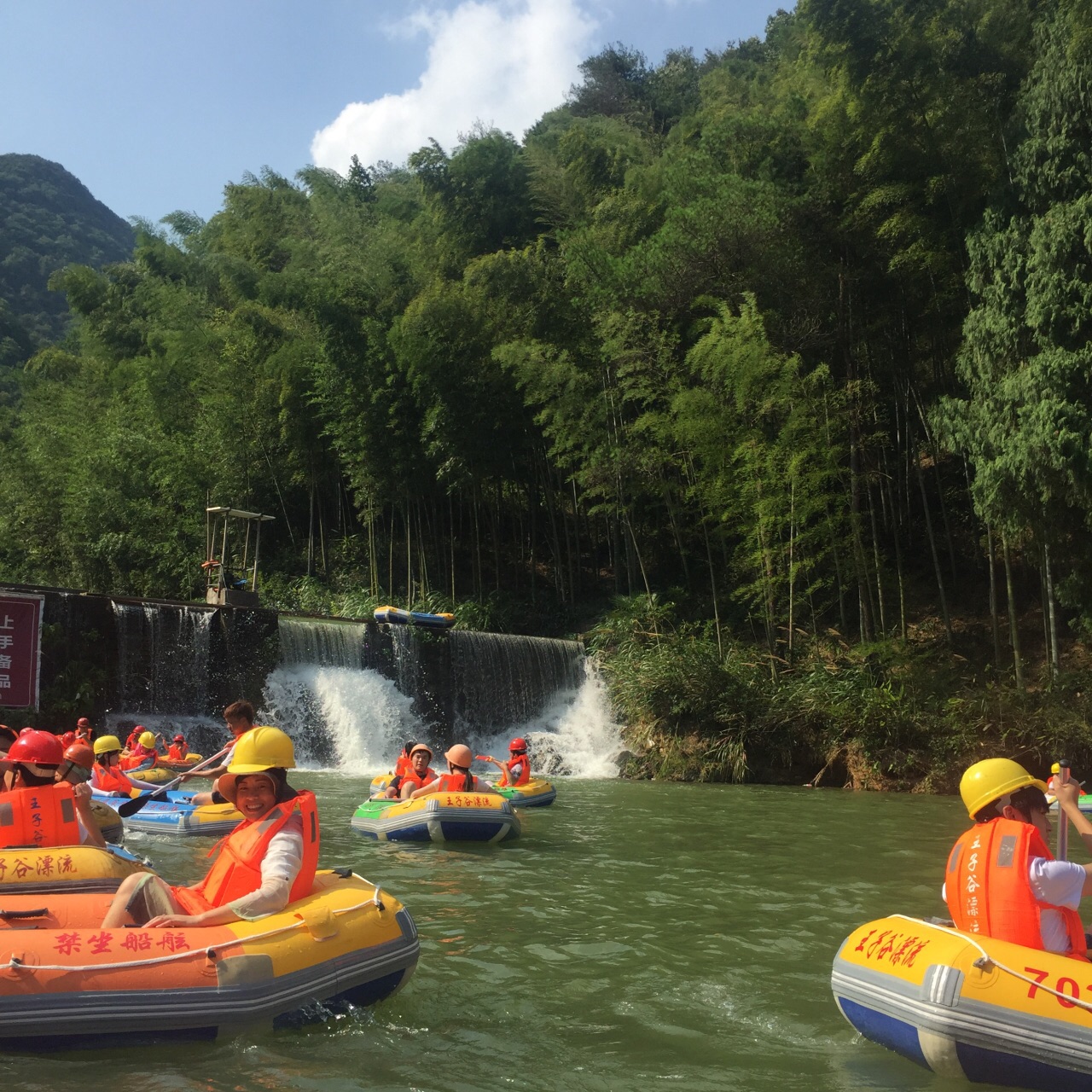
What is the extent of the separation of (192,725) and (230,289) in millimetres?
12290

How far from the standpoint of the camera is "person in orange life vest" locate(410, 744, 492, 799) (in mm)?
8523

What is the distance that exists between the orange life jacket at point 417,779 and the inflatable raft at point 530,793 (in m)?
1.37

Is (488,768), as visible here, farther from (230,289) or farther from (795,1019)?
(230,289)

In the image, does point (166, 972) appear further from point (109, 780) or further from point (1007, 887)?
point (109, 780)

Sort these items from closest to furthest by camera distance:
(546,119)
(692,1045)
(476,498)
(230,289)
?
(692,1045), (476,498), (230,289), (546,119)

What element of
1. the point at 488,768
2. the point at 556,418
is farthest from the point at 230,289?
the point at 488,768

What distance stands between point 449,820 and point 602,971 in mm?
3389

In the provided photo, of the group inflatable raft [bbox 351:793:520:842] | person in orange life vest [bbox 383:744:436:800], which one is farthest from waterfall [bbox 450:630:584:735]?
inflatable raft [bbox 351:793:520:842]

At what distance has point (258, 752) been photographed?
3.86 meters

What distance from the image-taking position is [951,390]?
55.1 feet

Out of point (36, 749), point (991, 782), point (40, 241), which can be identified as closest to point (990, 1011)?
point (991, 782)

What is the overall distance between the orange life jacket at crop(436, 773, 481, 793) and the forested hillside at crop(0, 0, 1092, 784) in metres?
5.85

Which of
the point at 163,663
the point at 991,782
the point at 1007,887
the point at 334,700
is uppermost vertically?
the point at 163,663

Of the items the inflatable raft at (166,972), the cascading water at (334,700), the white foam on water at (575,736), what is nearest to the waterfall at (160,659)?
the cascading water at (334,700)
